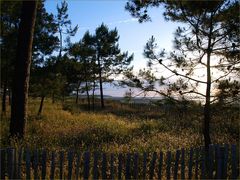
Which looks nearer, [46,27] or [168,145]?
[168,145]

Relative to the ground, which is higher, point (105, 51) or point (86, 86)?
point (105, 51)

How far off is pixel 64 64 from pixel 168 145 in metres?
13.8

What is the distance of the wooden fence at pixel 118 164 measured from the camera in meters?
6.72

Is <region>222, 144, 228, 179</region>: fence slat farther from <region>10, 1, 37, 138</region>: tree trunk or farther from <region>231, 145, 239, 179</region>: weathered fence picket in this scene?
<region>10, 1, 37, 138</region>: tree trunk

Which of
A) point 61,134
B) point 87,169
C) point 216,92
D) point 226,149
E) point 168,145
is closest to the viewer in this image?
point 87,169

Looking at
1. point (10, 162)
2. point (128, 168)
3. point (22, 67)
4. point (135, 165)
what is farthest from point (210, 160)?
point (22, 67)

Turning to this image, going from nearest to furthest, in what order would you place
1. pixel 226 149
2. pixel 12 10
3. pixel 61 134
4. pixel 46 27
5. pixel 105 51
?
pixel 226 149
pixel 61 134
pixel 12 10
pixel 46 27
pixel 105 51

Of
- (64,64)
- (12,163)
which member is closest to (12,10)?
(64,64)

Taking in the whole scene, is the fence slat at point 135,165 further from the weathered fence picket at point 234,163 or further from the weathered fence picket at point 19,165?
the weathered fence picket at point 19,165

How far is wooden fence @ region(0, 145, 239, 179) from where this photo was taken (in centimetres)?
672

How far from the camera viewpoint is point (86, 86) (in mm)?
39062

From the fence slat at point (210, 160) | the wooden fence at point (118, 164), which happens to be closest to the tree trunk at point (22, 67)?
the wooden fence at point (118, 164)

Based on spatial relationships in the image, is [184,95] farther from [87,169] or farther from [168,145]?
[87,169]

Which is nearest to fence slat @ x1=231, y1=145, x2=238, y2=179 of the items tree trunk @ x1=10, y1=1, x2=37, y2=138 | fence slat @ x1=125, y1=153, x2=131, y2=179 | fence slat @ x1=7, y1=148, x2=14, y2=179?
fence slat @ x1=125, y1=153, x2=131, y2=179
